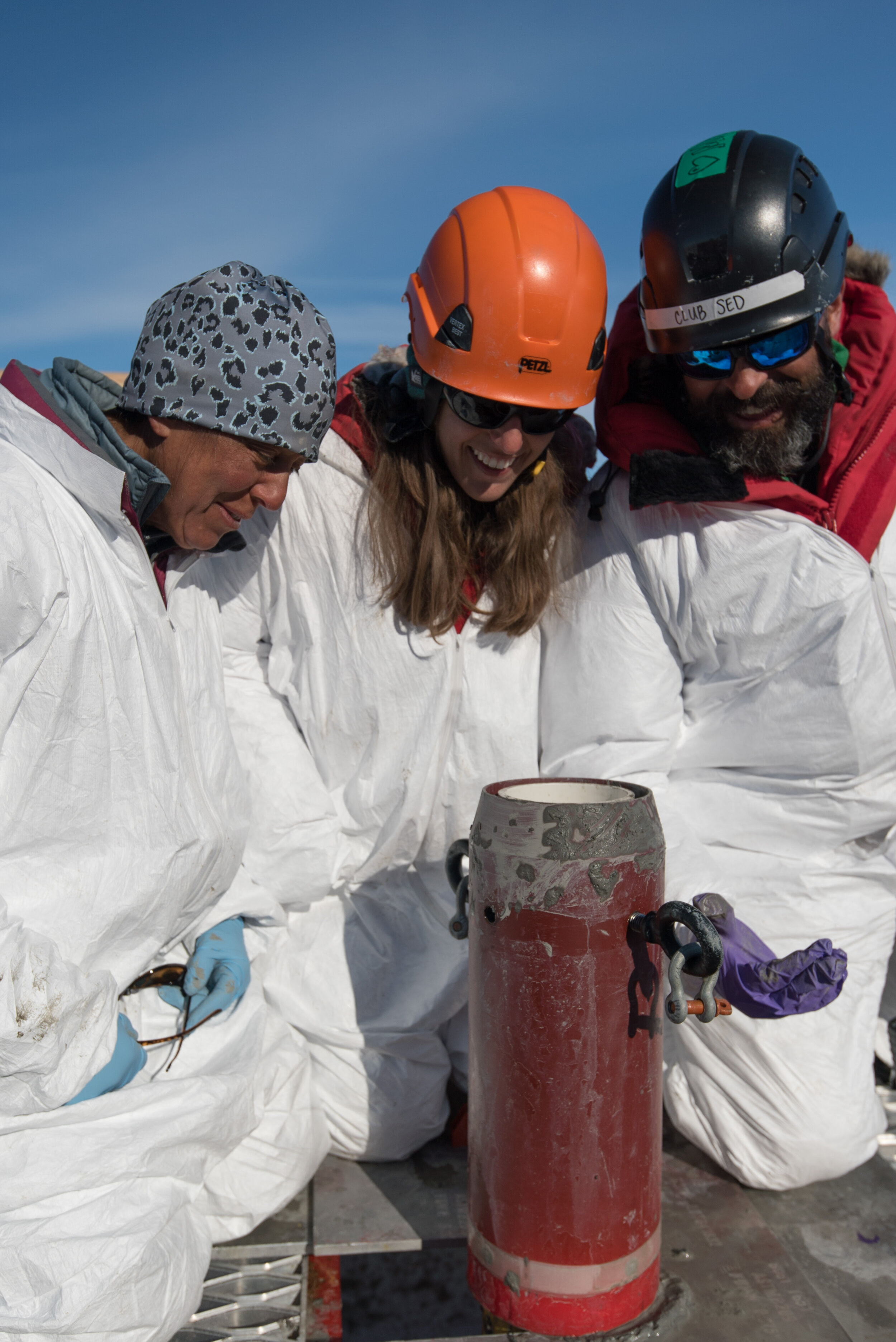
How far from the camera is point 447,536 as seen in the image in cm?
233

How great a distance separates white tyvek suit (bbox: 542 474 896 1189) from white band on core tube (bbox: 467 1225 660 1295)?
0.67 meters

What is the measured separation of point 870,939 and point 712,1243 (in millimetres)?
849

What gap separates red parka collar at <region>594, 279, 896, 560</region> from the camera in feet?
7.65

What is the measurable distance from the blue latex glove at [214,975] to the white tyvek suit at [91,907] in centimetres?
4

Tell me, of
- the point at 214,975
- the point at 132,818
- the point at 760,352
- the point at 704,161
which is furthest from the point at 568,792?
the point at 704,161

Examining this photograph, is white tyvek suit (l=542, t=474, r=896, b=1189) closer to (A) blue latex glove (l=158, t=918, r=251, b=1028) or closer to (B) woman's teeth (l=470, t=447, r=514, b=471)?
(B) woman's teeth (l=470, t=447, r=514, b=471)

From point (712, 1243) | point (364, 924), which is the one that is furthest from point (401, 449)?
point (712, 1243)

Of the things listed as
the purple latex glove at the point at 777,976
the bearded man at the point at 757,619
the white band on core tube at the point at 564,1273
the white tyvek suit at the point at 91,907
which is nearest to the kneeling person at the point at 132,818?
the white tyvek suit at the point at 91,907

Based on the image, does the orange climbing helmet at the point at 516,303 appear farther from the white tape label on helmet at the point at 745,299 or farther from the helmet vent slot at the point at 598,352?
the white tape label on helmet at the point at 745,299

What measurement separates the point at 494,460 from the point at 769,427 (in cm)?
63

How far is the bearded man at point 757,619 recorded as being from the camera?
7.38 ft

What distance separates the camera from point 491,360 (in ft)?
6.97

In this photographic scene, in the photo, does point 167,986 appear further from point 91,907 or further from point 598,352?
point 598,352

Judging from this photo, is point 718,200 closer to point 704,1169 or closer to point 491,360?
point 491,360
